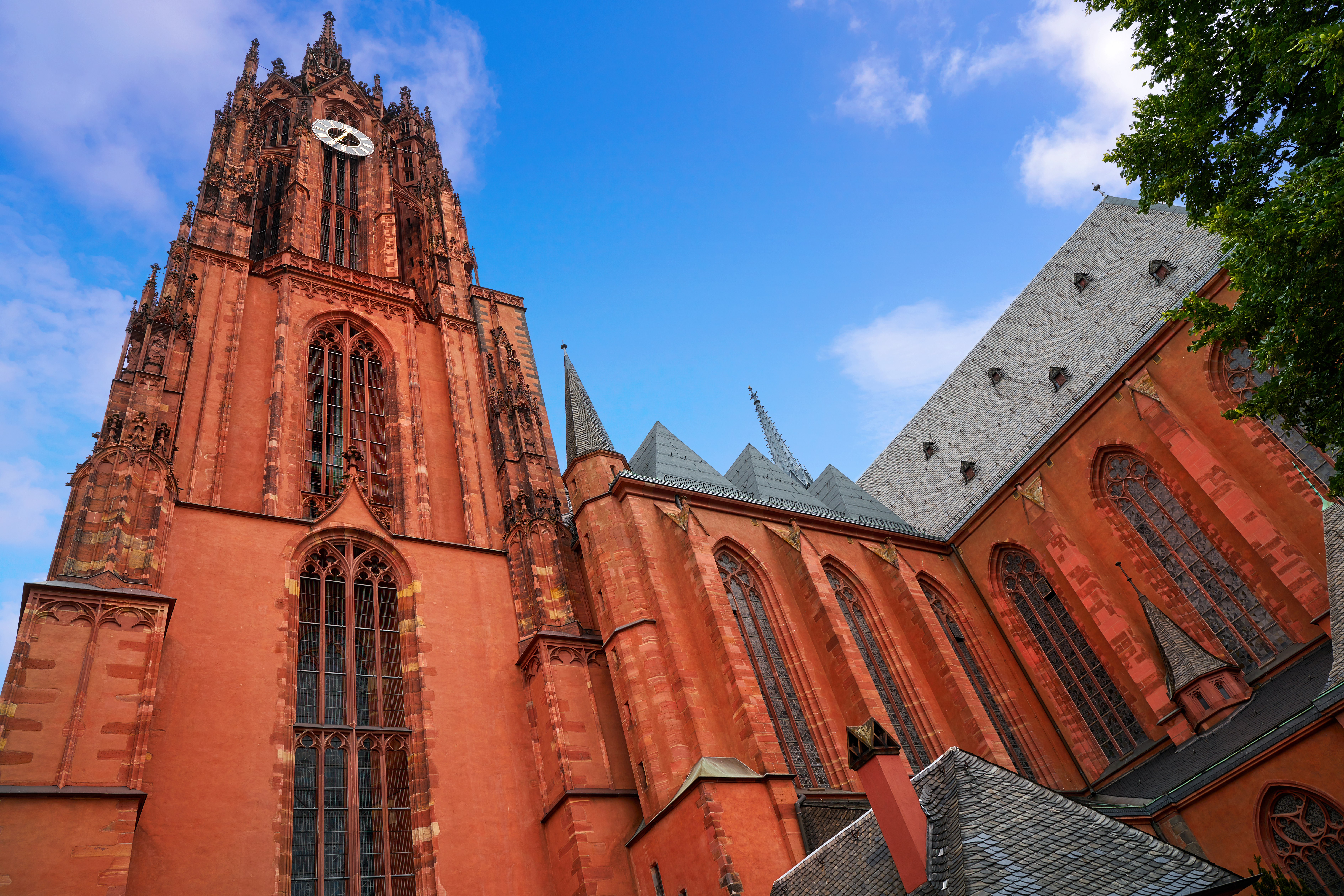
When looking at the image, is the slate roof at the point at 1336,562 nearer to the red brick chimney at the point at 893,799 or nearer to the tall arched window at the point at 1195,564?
the tall arched window at the point at 1195,564

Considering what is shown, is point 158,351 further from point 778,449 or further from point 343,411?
point 778,449

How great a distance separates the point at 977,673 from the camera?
2048 centimetres

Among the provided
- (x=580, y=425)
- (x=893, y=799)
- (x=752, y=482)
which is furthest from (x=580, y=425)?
(x=893, y=799)

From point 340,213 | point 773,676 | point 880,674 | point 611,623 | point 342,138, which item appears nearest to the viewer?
point 611,623

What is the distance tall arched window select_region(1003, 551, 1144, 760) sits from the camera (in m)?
18.5

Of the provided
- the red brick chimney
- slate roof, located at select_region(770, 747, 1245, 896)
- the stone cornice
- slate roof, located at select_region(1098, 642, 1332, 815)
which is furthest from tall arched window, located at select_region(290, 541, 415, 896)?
slate roof, located at select_region(1098, 642, 1332, 815)

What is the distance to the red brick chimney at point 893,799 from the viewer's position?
28.3ft

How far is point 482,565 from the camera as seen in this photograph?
17.3 meters

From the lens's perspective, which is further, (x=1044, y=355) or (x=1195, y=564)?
(x=1044, y=355)

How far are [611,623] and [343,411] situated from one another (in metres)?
8.35

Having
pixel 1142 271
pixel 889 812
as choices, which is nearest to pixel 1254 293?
pixel 889 812

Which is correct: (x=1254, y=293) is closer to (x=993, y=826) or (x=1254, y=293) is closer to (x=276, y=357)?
(x=993, y=826)

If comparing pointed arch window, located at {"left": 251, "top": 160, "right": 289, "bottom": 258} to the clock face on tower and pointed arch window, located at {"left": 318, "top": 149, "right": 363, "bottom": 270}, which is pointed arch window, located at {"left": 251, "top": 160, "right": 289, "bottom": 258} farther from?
the clock face on tower

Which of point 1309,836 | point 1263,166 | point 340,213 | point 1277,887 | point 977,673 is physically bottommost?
point 1277,887
